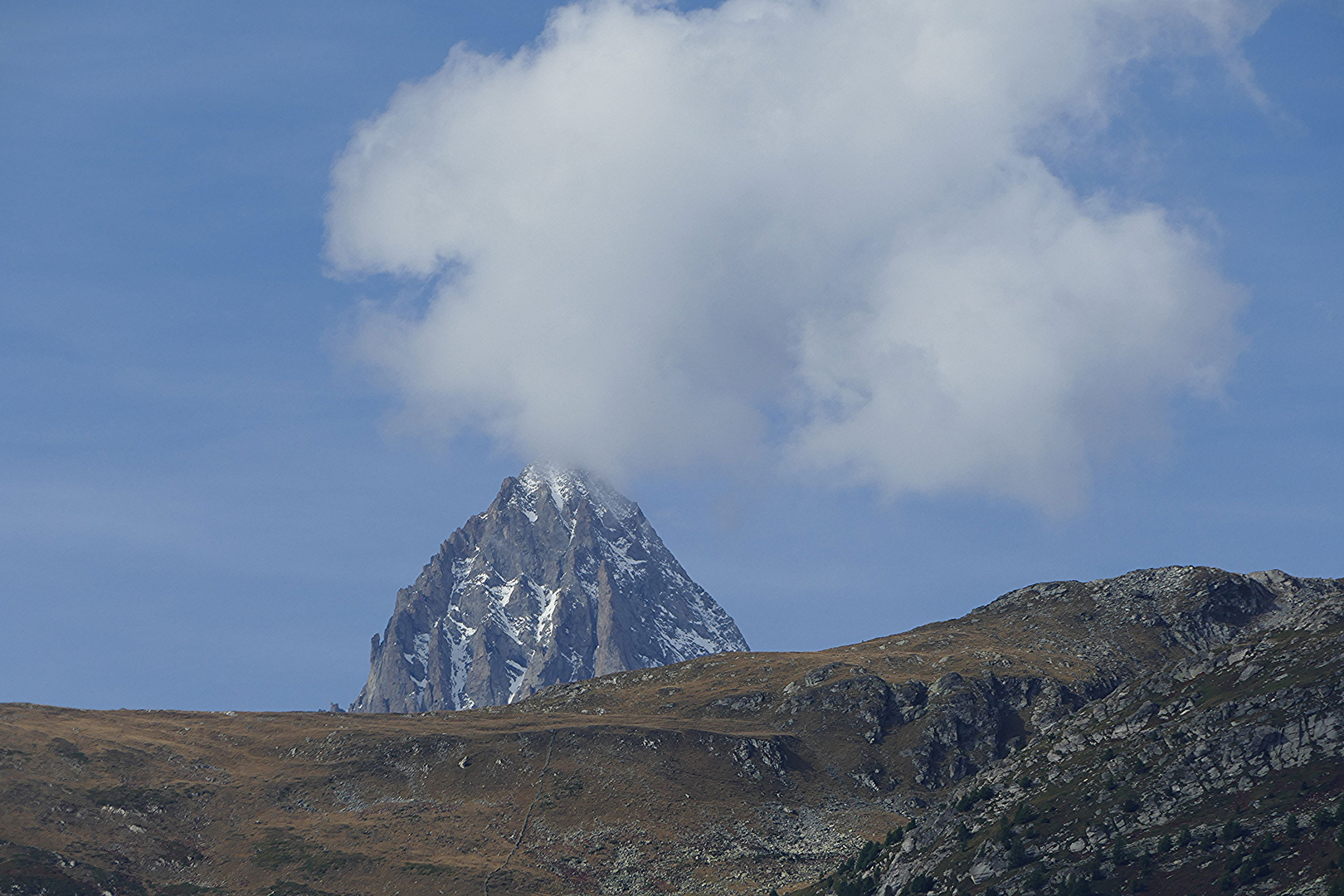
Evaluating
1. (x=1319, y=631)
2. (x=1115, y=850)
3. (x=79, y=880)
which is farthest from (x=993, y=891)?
(x=79, y=880)

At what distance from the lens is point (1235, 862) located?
13600 cm

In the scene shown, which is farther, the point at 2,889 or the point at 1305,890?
the point at 2,889

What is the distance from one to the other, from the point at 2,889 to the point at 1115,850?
12810cm

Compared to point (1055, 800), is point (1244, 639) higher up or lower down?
higher up

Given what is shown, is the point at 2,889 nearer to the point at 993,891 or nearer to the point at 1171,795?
the point at 993,891

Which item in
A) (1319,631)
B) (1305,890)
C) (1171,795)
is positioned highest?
(1319,631)

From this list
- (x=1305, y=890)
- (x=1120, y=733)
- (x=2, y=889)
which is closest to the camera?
(x=1305, y=890)

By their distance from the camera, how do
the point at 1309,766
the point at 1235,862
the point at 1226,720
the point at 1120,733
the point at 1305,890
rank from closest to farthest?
the point at 1305,890
the point at 1235,862
the point at 1309,766
the point at 1226,720
the point at 1120,733

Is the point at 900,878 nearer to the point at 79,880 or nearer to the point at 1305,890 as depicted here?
the point at 1305,890

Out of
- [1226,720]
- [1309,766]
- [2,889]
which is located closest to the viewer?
[1309,766]

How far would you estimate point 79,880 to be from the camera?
637 ft

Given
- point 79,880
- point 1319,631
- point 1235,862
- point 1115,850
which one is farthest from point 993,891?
point 79,880

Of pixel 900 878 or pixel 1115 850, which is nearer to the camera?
pixel 1115 850

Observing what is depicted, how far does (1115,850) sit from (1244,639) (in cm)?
4409
